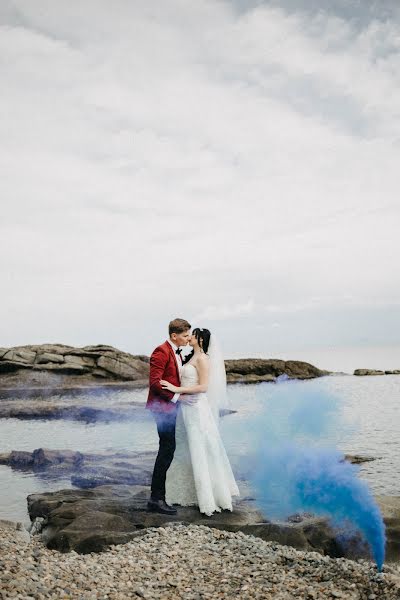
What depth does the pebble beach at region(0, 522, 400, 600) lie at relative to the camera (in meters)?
5.95

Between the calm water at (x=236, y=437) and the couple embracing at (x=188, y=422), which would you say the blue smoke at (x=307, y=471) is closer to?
the calm water at (x=236, y=437)

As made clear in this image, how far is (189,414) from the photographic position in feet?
29.4

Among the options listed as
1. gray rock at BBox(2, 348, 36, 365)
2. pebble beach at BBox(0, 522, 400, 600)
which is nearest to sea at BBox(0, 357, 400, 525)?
pebble beach at BBox(0, 522, 400, 600)

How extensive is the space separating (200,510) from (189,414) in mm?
1523

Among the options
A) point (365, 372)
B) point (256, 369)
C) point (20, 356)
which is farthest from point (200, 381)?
point (365, 372)

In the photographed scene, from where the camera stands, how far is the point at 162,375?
8719 mm

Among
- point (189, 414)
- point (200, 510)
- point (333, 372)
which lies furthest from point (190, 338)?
point (333, 372)

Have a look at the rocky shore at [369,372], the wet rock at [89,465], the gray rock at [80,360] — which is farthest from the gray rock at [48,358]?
the rocky shore at [369,372]

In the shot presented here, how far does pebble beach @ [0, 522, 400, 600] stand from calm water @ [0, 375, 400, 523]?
261cm

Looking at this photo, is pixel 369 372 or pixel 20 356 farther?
pixel 369 372

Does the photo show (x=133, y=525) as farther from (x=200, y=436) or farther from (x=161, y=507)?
(x=200, y=436)

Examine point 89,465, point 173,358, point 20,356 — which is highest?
point 20,356

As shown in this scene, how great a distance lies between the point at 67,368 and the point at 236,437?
32.0 meters

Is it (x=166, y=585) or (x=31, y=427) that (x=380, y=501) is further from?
(x=31, y=427)
